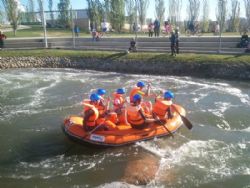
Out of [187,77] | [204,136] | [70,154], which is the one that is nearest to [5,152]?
[70,154]

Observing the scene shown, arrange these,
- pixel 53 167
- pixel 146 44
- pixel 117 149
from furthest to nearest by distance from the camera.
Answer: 1. pixel 146 44
2. pixel 117 149
3. pixel 53 167

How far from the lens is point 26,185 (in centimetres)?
776

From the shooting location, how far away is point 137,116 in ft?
31.9

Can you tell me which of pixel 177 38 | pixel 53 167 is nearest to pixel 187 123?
pixel 53 167

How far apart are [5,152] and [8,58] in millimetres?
15738

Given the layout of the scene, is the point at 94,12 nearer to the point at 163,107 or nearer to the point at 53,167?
the point at 163,107

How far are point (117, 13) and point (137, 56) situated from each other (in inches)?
791

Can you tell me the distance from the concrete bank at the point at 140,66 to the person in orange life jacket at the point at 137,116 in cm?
1011

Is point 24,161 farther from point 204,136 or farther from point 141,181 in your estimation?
point 204,136

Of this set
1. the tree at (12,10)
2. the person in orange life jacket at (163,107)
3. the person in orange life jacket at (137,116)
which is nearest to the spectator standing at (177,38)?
the person in orange life jacket at (163,107)

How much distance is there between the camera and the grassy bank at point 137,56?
19.4 meters

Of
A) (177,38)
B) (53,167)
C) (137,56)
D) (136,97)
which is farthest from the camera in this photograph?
(137,56)

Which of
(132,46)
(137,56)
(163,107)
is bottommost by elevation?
(163,107)

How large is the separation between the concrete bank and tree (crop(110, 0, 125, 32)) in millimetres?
18401
